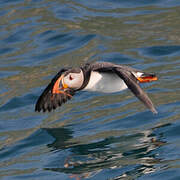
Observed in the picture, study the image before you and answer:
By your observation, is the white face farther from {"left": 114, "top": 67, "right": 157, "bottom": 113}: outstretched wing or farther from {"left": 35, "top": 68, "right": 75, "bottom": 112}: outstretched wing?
{"left": 114, "top": 67, "right": 157, "bottom": 113}: outstretched wing

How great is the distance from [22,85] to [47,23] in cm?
316

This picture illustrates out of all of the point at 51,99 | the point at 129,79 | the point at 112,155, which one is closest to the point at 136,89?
the point at 129,79

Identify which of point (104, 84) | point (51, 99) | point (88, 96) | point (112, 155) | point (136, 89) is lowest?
point (112, 155)

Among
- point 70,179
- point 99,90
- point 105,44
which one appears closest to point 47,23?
point 105,44

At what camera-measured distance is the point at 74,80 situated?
7852 millimetres

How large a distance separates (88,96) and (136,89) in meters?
3.33

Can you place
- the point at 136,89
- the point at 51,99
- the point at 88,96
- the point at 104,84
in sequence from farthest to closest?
the point at 88,96
the point at 51,99
the point at 104,84
the point at 136,89

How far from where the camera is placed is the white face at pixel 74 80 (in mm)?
7812

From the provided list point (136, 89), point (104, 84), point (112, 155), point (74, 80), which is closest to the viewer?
point (136, 89)

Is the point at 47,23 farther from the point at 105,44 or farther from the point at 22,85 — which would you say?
the point at 22,85

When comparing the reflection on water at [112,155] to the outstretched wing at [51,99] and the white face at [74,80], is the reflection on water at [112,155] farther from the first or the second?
the white face at [74,80]

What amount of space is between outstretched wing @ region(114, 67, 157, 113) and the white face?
2.73 ft

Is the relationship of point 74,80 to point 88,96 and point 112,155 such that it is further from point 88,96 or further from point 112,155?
point 88,96

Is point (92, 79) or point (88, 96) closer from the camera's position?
point (92, 79)
